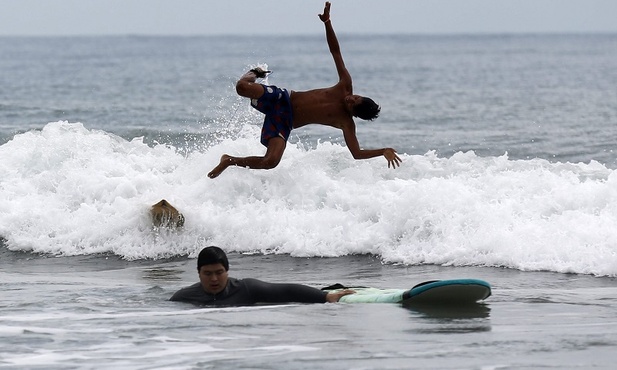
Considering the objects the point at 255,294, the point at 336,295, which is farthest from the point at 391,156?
the point at 255,294

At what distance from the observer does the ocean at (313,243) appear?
692 centimetres

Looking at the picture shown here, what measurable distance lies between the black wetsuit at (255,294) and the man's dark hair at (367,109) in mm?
2462

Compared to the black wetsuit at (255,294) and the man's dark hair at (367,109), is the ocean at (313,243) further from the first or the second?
the man's dark hair at (367,109)

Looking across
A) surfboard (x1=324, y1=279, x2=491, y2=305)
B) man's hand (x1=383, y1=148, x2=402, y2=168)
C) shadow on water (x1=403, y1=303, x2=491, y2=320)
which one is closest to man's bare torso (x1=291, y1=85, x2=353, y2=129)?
man's hand (x1=383, y1=148, x2=402, y2=168)

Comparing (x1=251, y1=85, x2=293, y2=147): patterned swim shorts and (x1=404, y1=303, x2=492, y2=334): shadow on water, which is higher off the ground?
(x1=251, y1=85, x2=293, y2=147): patterned swim shorts

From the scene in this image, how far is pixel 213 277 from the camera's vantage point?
8.30 m

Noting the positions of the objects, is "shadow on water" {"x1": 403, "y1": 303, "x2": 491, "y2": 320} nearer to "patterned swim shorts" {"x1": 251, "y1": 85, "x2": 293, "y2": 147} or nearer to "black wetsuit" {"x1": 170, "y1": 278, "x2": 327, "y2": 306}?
"black wetsuit" {"x1": 170, "y1": 278, "x2": 327, "y2": 306}

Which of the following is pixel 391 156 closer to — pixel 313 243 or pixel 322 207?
pixel 313 243

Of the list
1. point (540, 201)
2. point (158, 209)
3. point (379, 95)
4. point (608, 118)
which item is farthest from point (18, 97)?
point (540, 201)

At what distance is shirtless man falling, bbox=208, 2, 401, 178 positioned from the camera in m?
10.6

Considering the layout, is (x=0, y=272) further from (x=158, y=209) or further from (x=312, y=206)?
(x=312, y=206)

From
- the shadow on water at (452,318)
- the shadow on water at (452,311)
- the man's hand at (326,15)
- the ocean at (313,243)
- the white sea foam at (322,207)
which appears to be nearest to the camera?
the ocean at (313,243)

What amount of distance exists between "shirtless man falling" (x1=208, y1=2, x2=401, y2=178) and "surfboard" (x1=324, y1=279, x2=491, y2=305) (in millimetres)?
2368

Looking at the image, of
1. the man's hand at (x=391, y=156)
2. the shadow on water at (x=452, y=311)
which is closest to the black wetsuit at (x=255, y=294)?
the shadow on water at (x=452, y=311)
